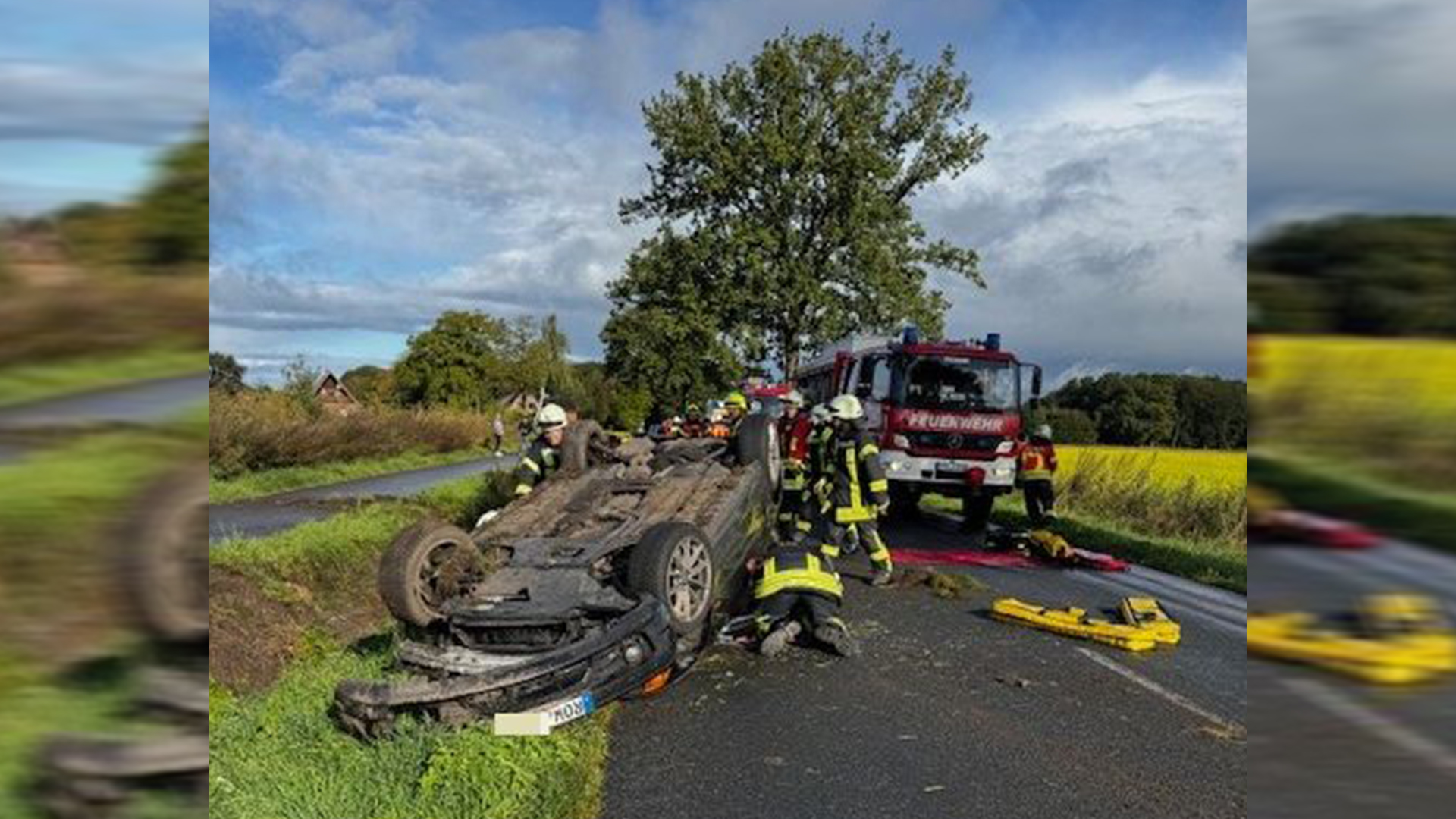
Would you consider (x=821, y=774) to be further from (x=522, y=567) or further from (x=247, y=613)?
(x=247, y=613)

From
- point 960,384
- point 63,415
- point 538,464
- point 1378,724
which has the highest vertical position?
point 960,384

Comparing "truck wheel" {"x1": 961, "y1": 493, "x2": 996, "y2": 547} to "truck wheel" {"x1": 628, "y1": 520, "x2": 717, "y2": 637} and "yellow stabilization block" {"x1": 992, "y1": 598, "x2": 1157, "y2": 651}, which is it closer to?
"yellow stabilization block" {"x1": 992, "y1": 598, "x2": 1157, "y2": 651}

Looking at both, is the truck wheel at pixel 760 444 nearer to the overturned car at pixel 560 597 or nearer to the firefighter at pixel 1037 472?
the overturned car at pixel 560 597

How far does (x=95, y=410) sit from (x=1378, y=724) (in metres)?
1.04

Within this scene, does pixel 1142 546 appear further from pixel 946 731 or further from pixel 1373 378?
pixel 1373 378

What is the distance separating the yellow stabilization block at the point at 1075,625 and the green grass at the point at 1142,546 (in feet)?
4.27

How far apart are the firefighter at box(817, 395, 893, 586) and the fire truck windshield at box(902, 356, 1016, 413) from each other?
535cm

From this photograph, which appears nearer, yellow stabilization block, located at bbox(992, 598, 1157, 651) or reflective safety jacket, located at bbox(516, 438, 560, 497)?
yellow stabilization block, located at bbox(992, 598, 1157, 651)

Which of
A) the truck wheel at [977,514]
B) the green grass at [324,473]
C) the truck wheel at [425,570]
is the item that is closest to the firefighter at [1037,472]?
the truck wheel at [977,514]

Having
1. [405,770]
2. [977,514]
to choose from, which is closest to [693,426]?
[977,514]

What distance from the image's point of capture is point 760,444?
9.45m

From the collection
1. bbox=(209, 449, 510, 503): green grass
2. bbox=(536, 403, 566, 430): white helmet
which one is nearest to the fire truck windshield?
bbox=(536, 403, 566, 430): white helmet

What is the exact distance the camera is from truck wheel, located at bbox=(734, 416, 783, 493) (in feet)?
30.8

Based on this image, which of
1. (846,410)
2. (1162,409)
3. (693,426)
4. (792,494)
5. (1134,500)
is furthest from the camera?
(1134,500)
